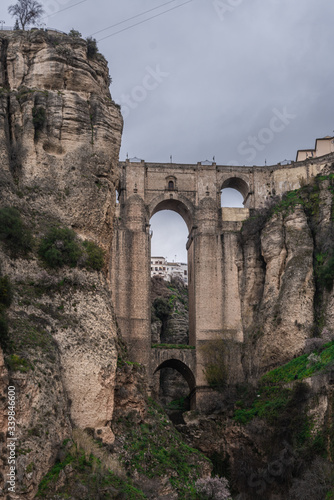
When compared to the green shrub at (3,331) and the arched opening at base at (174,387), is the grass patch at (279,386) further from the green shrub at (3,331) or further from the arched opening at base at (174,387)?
the green shrub at (3,331)

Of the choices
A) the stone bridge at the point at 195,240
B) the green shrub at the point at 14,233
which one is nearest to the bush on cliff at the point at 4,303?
the green shrub at the point at 14,233

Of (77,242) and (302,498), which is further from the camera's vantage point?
(302,498)

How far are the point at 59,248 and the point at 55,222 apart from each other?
1.62 m

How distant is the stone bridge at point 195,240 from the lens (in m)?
41.4

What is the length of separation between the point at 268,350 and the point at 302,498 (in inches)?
572

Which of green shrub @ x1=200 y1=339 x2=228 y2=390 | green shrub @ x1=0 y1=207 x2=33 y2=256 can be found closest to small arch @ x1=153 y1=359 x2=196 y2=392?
green shrub @ x1=200 y1=339 x2=228 y2=390

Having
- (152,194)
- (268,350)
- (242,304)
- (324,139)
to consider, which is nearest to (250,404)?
(268,350)

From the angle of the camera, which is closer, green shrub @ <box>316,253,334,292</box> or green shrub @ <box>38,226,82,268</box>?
green shrub @ <box>38,226,82,268</box>

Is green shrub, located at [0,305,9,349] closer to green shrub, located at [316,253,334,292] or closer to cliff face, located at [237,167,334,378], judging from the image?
cliff face, located at [237,167,334,378]

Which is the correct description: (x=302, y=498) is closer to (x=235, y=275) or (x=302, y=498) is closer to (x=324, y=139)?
(x=235, y=275)

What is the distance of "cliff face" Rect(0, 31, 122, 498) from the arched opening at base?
17567 millimetres

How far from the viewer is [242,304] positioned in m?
42.6

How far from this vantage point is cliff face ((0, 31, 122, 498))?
55.6 feet

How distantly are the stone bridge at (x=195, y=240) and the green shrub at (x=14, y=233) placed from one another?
20.1 m
